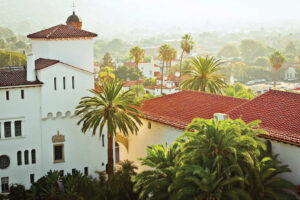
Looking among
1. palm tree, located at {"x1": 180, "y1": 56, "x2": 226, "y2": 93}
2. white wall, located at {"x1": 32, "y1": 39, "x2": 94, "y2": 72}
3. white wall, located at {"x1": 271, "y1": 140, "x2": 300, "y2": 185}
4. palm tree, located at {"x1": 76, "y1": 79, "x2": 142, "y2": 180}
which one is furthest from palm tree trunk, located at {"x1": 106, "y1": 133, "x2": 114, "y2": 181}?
palm tree, located at {"x1": 180, "y1": 56, "x2": 226, "y2": 93}

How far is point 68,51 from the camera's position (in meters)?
36.0

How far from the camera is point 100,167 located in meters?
36.2

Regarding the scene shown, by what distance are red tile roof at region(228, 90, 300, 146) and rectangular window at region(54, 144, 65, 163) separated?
12.1 m

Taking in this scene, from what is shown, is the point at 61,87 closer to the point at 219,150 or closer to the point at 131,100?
the point at 131,100

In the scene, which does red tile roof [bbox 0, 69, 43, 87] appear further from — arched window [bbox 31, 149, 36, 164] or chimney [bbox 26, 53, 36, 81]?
arched window [bbox 31, 149, 36, 164]

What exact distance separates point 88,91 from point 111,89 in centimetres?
245

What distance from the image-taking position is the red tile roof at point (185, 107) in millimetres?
33906

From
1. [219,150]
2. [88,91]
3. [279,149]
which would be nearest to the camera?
[219,150]

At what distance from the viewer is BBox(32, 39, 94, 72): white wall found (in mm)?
35625

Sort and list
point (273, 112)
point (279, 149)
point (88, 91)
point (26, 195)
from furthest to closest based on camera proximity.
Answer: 1. point (88, 91)
2. point (26, 195)
3. point (273, 112)
4. point (279, 149)

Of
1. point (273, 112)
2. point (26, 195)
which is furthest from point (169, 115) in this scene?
point (26, 195)

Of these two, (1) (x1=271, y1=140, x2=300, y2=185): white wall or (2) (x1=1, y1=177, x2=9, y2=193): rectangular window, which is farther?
(2) (x1=1, y1=177, x2=9, y2=193): rectangular window

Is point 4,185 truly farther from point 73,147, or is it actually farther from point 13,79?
point 13,79

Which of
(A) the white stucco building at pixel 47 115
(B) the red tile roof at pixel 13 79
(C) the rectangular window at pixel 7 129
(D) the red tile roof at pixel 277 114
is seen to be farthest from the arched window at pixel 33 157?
(D) the red tile roof at pixel 277 114
